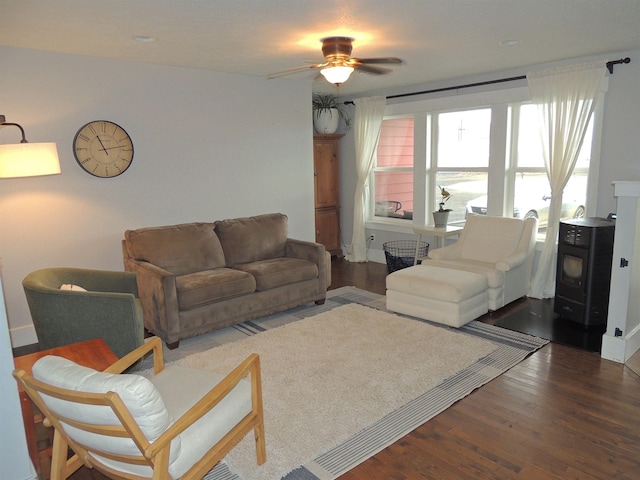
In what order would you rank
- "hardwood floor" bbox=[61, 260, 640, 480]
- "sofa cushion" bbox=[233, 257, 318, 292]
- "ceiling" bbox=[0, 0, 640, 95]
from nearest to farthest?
"hardwood floor" bbox=[61, 260, 640, 480] < "ceiling" bbox=[0, 0, 640, 95] < "sofa cushion" bbox=[233, 257, 318, 292]

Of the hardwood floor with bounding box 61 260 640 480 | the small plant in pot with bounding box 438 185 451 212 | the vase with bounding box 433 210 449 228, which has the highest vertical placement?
the small plant in pot with bounding box 438 185 451 212

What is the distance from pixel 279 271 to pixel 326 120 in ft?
9.85

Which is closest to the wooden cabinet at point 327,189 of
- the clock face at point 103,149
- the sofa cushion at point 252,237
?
the sofa cushion at point 252,237

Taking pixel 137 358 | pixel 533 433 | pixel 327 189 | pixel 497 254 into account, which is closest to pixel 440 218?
pixel 497 254

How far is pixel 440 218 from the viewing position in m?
5.64

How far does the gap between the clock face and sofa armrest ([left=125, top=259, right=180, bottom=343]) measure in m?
1.01

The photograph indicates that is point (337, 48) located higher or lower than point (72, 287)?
higher

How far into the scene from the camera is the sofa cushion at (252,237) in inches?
184

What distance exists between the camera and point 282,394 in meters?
2.97

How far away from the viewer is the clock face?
4.09 m

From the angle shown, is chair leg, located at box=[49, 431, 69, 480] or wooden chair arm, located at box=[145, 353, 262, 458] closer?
wooden chair arm, located at box=[145, 353, 262, 458]

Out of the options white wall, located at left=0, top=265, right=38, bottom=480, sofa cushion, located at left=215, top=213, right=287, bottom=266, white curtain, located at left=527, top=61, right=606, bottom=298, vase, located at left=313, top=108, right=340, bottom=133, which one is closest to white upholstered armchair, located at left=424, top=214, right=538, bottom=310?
white curtain, located at left=527, top=61, right=606, bottom=298

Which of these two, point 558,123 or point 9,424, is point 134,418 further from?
point 558,123

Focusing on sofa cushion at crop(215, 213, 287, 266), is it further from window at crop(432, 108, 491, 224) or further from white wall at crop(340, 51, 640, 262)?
white wall at crop(340, 51, 640, 262)
